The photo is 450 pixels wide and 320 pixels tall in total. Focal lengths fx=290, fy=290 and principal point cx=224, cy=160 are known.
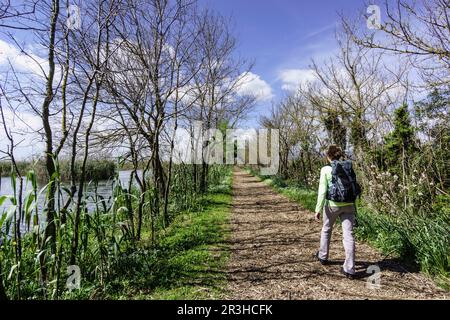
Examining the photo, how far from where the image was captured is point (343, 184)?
367 cm

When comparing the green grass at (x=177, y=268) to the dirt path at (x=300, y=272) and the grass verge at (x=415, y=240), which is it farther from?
the grass verge at (x=415, y=240)

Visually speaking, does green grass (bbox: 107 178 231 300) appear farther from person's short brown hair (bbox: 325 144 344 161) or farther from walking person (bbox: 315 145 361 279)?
person's short brown hair (bbox: 325 144 344 161)

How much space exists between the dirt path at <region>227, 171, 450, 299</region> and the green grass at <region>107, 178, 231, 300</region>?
0.24m

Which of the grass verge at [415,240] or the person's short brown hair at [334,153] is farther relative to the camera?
the person's short brown hair at [334,153]

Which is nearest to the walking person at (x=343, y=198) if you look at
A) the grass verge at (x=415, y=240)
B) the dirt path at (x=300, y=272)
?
the dirt path at (x=300, y=272)

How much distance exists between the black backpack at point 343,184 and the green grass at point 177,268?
5.84 ft

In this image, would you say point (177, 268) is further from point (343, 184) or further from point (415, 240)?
point (415, 240)

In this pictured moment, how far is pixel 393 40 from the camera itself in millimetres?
5422

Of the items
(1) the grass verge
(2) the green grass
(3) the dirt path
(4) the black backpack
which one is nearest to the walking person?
(4) the black backpack

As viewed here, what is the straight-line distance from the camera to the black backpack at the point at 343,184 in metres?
3.65

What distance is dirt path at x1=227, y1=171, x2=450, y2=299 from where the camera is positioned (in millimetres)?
3195

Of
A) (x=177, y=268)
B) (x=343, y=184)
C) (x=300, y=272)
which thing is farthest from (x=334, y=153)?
(x=177, y=268)
